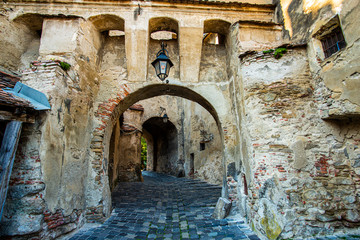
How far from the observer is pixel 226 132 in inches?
185

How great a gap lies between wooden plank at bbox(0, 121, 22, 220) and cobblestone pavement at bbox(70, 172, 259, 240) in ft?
4.87

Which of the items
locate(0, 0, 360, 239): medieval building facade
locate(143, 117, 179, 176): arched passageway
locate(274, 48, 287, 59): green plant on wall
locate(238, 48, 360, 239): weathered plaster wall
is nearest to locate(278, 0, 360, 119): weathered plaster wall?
locate(0, 0, 360, 239): medieval building facade

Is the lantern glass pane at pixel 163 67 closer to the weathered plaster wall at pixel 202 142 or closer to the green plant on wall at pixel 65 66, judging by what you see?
the green plant on wall at pixel 65 66

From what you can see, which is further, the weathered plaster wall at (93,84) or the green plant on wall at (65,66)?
the green plant on wall at (65,66)

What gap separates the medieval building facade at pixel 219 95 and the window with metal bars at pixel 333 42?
0.07 feet

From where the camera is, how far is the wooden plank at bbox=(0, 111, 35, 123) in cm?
268

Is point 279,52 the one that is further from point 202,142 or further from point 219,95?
point 202,142

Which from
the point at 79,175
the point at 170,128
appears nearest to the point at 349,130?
the point at 79,175

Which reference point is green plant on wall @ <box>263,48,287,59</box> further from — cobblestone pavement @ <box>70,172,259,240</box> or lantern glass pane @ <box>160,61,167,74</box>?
cobblestone pavement @ <box>70,172,259,240</box>

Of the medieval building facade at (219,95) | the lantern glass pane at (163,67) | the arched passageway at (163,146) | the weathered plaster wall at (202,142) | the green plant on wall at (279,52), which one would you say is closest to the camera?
the medieval building facade at (219,95)

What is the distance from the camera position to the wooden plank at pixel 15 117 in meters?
2.68

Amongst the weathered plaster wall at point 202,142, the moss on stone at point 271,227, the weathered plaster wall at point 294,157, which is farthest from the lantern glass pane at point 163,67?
the weathered plaster wall at point 202,142

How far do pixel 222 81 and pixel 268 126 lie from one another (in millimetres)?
1962

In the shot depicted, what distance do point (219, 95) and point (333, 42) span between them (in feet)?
8.06
